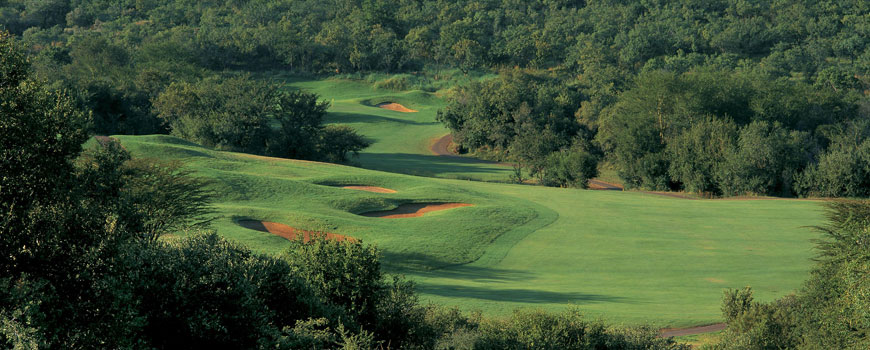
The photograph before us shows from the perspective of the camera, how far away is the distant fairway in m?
28.5

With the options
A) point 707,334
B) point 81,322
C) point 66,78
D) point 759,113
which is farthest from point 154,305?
point 759,113

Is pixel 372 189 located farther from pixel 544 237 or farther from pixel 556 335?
pixel 556 335

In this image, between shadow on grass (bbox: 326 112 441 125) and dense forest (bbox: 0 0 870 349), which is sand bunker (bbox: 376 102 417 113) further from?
dense forest (bbox: 0 0 870 349)

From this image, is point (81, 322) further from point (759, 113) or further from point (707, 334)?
point (759, 113)

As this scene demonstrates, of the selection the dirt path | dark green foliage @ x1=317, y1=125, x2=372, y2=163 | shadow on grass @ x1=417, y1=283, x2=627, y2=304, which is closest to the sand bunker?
dark green foliage @ x1=317, y1=125, x2=372, y2=163

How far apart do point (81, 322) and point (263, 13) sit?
15158cm

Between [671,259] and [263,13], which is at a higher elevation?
[263,13]

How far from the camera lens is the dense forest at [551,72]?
2608 inches

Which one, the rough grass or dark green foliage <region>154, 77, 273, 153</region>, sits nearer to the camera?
the rough grass

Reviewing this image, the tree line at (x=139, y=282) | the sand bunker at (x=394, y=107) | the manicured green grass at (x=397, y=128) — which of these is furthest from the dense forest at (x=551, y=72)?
the tree line at (x=139, y=282)

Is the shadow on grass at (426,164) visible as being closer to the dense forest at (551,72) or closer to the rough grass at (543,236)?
the dense forest at (551,72)

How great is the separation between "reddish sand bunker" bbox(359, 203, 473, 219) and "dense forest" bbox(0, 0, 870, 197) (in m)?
19.0

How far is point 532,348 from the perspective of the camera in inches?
739

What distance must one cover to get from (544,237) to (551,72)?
87.6 meters
